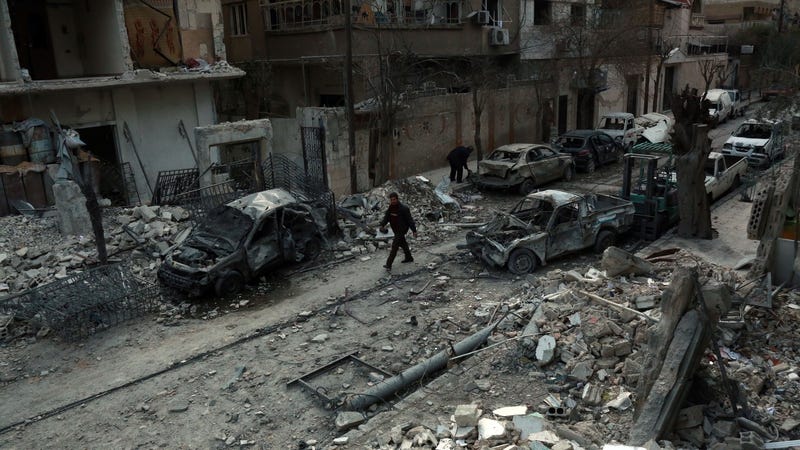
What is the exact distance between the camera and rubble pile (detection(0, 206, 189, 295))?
12.0 meters

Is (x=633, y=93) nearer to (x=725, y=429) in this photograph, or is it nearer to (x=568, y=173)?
(x=568, y=173)

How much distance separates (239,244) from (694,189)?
9.50 metres

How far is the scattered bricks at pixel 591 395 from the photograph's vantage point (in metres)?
7.17

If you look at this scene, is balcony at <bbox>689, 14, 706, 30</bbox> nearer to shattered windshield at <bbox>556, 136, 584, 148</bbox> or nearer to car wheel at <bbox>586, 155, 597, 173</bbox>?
shattered windshield at <bbox>556, 136, 584, 148</bbox>

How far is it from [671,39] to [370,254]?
1268 inches

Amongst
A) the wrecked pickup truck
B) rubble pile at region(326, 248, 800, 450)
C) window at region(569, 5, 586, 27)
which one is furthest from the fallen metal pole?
window at region(569, 5, 586, 27)

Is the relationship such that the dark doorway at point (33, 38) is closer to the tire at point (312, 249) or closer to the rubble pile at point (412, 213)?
the rubble pile at point (412, 213)

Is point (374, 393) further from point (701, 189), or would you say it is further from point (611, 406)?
point (701, 189)

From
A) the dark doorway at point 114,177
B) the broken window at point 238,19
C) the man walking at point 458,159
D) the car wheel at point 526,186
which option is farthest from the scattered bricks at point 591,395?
the broken window at point 238,19

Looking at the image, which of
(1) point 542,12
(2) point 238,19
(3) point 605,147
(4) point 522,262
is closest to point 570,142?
(3) point 605,147

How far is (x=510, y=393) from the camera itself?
7.67 meters

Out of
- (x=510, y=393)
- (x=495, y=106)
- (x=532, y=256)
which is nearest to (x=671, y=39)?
(x=495, y=106)

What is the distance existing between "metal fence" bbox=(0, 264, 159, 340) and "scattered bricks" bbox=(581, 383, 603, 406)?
25.2 ft

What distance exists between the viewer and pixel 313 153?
58.8 ft
